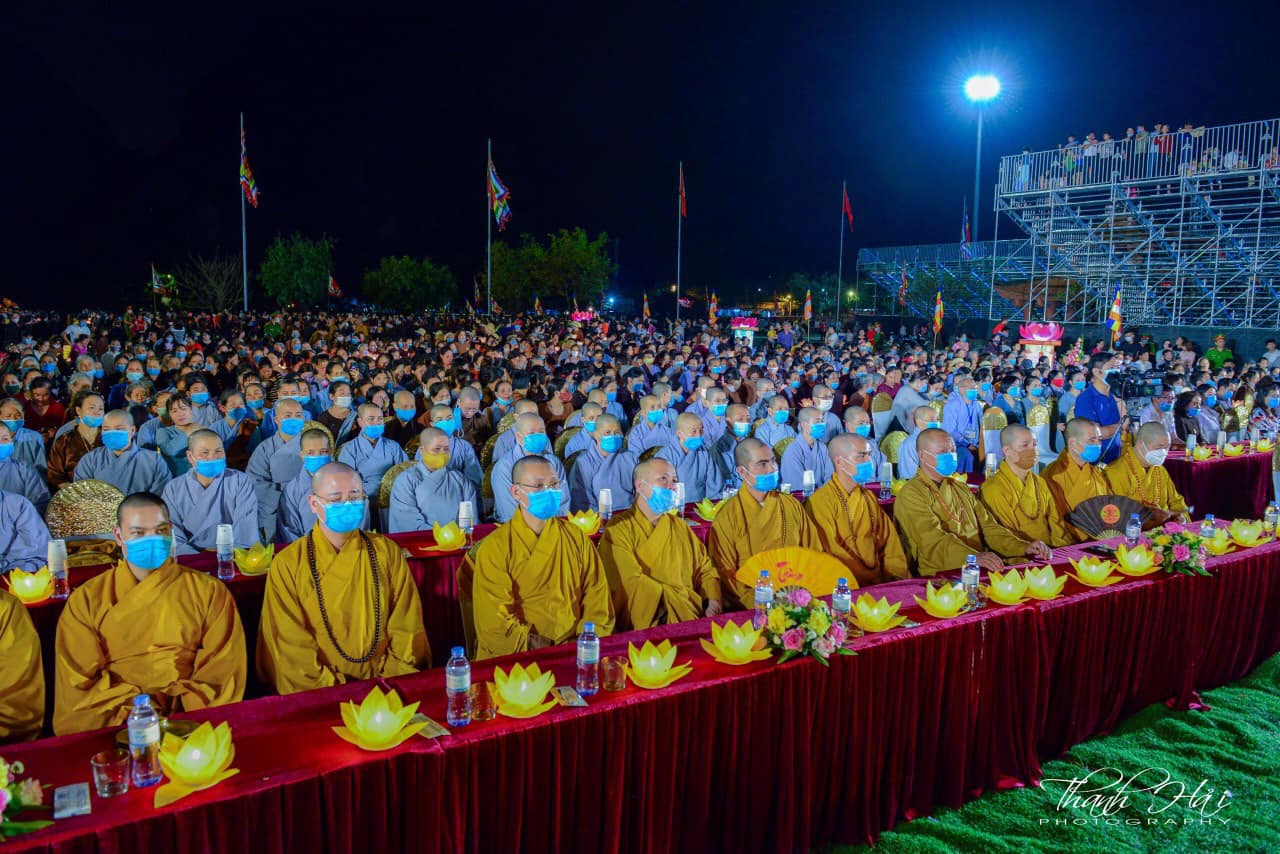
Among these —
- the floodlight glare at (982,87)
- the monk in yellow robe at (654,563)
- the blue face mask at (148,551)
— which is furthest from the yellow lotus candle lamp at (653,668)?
the floodlight glare at (982,87)

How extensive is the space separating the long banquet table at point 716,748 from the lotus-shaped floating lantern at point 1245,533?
0.67 meters

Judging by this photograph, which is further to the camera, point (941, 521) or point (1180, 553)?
point (941, 521)

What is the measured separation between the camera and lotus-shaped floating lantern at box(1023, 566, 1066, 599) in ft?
14.5

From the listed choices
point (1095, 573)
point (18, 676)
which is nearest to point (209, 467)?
point (18, 676)

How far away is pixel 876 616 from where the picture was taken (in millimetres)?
3941

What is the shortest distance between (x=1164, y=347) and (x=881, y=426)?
1324 centimetres

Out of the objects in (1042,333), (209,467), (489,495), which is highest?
(1042,333)

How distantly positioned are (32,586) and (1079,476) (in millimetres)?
7139

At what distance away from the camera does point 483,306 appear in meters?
60.5

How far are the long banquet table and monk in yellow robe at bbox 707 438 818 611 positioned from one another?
0.98 metres

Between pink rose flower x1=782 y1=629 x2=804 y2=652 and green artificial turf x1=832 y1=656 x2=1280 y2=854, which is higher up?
pink rose flower x1=782 y1=629 x2=804 y2=652

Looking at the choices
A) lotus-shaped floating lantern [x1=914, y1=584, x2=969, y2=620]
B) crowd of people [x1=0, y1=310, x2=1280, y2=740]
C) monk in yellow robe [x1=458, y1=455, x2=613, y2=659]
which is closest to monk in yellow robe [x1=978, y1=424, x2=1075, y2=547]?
crowd of people [x1=0, y1=310, x2=1280, y2=740]

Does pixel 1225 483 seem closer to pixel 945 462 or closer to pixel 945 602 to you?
pixel 945 462

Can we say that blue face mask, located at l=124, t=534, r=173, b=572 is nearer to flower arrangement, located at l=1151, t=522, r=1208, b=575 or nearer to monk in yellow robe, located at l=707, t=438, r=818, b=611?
monk in yellow robe, located at l=707, t=438, r=818, b=611
